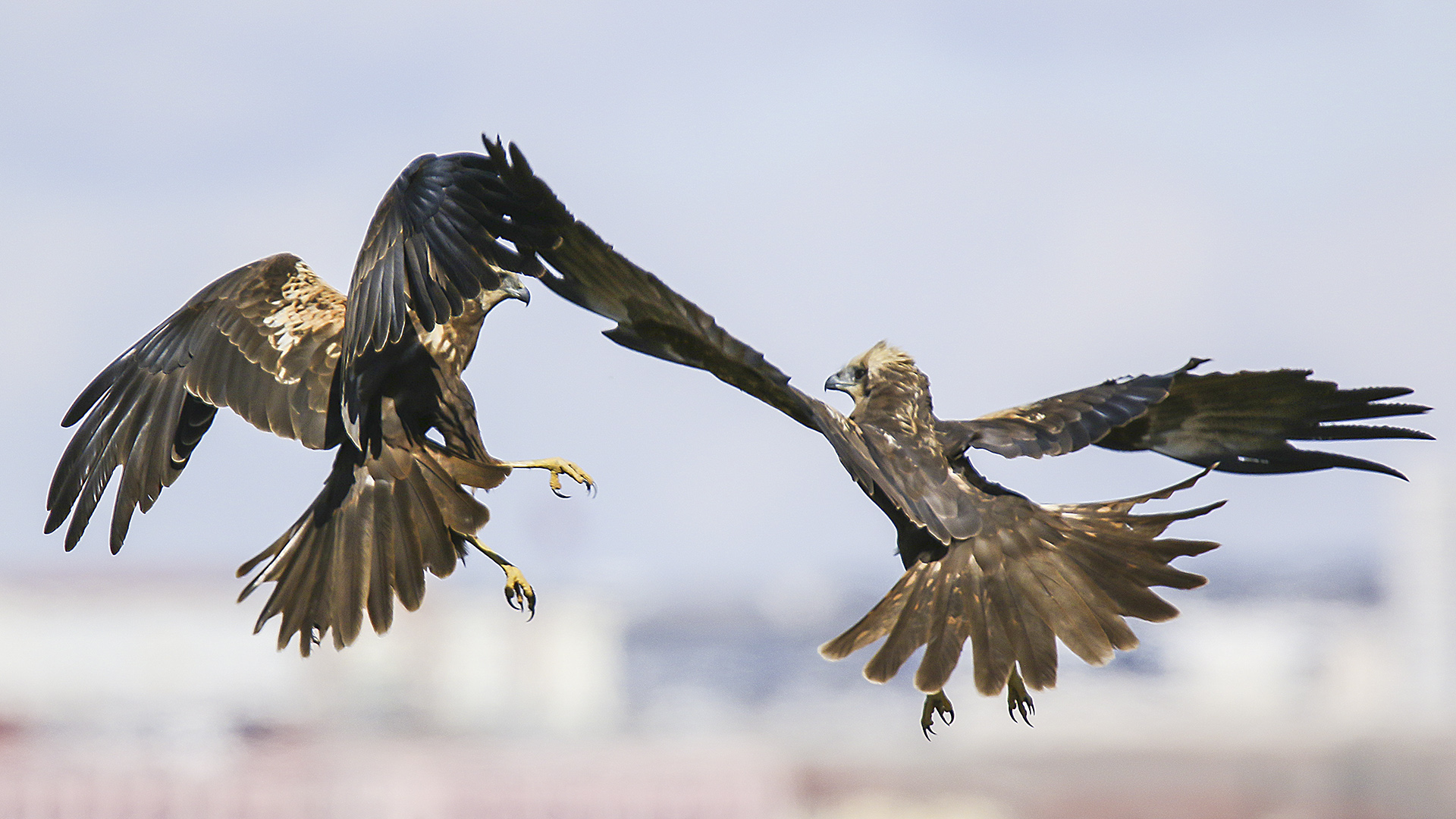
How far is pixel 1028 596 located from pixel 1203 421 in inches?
62.6

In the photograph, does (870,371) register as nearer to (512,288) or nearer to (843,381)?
(843,381)

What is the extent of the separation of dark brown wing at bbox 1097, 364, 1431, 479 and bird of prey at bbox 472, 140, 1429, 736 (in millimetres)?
469

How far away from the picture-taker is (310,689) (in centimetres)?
6706

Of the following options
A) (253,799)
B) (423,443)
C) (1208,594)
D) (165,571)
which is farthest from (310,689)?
(423,443)

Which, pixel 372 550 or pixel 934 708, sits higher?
pixel 372 550

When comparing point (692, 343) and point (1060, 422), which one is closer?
point (692, 343)

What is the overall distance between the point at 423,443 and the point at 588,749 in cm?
5460

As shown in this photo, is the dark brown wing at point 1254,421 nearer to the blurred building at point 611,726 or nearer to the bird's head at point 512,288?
the bird's head at point 512,288

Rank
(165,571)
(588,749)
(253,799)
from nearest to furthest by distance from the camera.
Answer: (253,799)
(588,749)
(165,571)

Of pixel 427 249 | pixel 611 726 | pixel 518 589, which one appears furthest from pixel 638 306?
pixel 611 726

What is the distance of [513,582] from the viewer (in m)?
6.28

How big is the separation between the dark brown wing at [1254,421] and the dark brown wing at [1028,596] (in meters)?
0.97

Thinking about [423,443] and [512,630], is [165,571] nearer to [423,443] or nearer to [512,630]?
[512,630]

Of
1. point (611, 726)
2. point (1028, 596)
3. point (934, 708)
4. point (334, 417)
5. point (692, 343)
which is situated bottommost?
point (934, 708)
